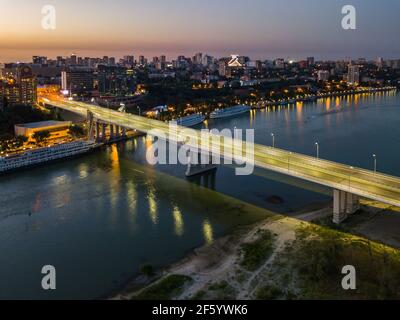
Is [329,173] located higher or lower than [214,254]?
higher

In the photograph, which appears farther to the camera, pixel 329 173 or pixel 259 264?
pixel 329 173

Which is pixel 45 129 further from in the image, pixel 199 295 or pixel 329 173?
pixel 199 295

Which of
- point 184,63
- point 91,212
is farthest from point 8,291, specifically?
point 184,63

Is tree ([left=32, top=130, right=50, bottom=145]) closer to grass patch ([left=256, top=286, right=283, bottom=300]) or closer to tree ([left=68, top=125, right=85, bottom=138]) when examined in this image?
tree ([left=68, top=125, right=85, bottom=138])

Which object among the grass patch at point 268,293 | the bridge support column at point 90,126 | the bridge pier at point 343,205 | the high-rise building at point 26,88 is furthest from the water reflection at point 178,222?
the high-rise building at point 26,88

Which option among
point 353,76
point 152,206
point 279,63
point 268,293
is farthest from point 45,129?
point 279,63

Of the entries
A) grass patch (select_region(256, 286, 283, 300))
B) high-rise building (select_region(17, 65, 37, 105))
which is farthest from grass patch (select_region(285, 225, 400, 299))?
high-rise building (select_region(17, 65, 37, 105))

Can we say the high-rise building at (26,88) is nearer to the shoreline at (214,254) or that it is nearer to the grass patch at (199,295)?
the shoreline at (214,254)
